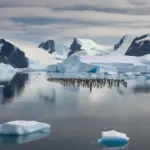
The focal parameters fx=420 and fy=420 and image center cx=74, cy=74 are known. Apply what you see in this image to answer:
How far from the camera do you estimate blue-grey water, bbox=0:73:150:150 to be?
1869cm

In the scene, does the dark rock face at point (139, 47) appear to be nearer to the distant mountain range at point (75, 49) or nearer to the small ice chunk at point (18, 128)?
the distant mountain range at point (75, 49)

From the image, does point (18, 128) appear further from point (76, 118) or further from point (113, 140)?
point (76, 118)

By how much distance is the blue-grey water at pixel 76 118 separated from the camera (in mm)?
18688

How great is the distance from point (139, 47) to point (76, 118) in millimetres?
120144

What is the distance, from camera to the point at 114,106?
30.7 metres

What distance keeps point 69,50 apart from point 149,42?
6925cm

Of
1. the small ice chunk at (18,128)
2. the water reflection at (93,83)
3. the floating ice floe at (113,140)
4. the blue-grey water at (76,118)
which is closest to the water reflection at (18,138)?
the blue-grey water at (76,118)

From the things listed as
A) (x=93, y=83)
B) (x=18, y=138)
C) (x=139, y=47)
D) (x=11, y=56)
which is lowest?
(x=18, y=138)

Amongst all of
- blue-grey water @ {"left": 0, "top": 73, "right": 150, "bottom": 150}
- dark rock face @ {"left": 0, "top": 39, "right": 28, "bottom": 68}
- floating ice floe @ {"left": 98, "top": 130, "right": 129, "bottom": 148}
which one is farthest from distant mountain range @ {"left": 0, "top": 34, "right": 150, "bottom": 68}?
floating ice floe @ {"left": 98, "top": 130, "right": 129, "bottom": 148}

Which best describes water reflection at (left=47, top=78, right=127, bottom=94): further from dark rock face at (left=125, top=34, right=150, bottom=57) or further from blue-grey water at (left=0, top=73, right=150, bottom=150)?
dark rock face at (left=125, top=34, right=150, bottom=57)

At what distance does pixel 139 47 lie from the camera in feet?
468

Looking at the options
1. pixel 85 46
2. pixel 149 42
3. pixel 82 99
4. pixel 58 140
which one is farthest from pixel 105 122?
pixel 85 46

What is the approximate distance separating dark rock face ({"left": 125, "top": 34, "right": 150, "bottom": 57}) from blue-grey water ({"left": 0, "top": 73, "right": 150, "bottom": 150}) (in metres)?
103

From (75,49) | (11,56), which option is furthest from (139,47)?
(75,49)
